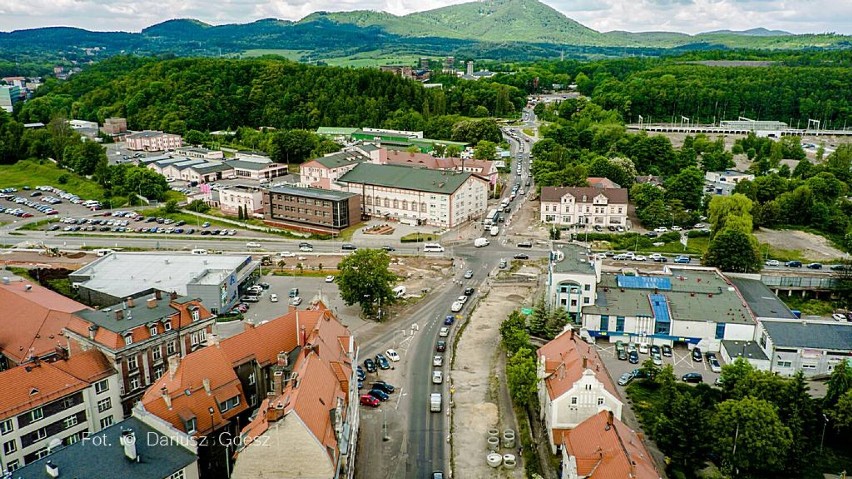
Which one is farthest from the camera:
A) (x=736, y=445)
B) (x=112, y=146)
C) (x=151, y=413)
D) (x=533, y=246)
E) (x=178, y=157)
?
(x=112, y=146)

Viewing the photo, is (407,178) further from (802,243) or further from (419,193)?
(802,243)

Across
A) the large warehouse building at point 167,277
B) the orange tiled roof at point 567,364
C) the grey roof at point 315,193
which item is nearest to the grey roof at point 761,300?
the orange tiled roof at point 567,364

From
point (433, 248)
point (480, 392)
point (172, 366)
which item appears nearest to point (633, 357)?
point (480, 392)

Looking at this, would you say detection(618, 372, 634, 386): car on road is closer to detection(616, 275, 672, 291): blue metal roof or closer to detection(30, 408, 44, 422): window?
detection(616, 275, 672, 291): blue metal roof

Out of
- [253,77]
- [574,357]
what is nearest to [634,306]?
[574,357]

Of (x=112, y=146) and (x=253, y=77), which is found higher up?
(x=253, y=77)

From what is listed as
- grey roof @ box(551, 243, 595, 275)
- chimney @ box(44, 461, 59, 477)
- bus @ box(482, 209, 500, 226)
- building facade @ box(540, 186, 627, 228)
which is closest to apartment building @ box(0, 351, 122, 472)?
chimney @ box(44, 461, 59, 477)

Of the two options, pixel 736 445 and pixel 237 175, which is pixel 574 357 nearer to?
pixel 736 445
